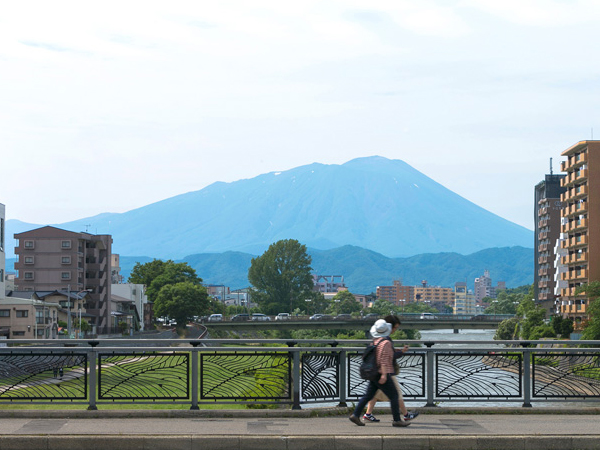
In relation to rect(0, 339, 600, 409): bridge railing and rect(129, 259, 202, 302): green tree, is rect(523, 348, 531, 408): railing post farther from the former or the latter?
rect(129, 259, 202, 302): green tree

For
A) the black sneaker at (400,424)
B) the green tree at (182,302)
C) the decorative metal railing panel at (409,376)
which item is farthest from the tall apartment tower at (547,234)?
the black sneaker at (400,424)

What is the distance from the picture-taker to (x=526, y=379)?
16844 millimetres

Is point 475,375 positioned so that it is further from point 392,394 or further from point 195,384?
point 195,384

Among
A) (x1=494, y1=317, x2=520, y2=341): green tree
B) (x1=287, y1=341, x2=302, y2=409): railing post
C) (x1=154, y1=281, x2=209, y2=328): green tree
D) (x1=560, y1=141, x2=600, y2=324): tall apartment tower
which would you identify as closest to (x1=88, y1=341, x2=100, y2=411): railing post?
(x1=287, y1=341, x2=302, y2=409): railing post

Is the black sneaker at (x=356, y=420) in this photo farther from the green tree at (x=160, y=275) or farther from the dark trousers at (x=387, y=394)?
the green tree at (x=160, y=275)

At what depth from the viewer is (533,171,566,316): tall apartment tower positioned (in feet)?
487

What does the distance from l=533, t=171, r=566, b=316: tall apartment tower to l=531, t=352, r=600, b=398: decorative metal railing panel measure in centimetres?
13180

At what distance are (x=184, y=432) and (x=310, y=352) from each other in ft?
11.1

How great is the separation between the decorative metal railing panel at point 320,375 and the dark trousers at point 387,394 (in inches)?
74.4

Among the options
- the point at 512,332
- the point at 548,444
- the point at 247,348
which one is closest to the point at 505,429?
the point at 548,444

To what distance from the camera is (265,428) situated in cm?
1439

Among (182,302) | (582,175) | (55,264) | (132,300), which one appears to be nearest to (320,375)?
(582,175)

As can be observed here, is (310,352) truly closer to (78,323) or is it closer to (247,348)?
(247,348)

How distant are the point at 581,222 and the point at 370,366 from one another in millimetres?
101560
